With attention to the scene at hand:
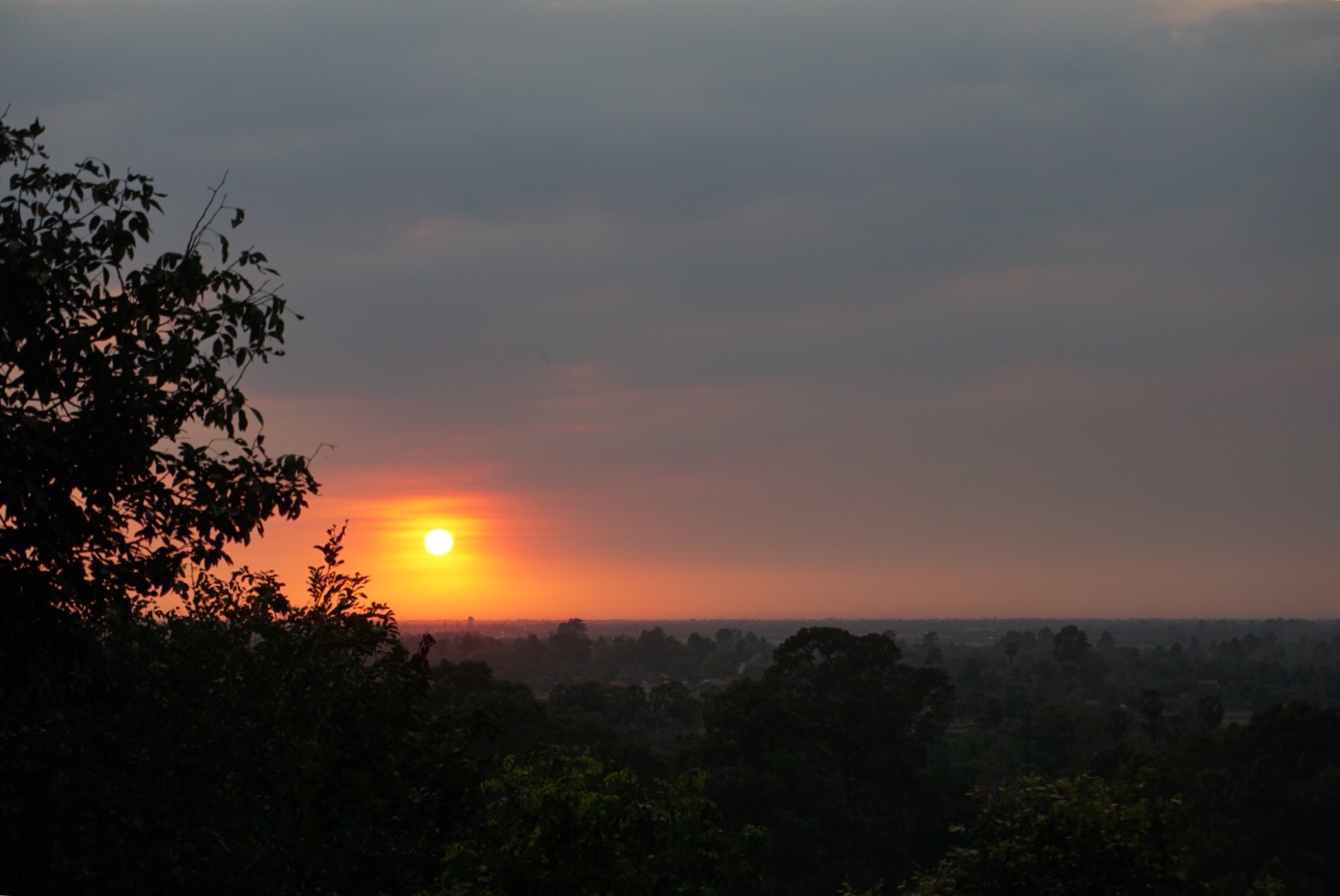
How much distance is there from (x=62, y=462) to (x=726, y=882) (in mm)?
10134

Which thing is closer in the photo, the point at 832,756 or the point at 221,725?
the point at 221,725

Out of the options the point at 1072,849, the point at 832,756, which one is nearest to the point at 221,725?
the point at 1072,849

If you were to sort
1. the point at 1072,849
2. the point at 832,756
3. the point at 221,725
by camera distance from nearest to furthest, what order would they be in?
the point at 221,725
the point at 1072,849
the point at 832,756

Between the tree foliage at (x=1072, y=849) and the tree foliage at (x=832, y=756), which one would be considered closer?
the tree foliage at (x=1072, y=849)

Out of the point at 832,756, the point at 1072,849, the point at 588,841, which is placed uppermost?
the point at 588,841

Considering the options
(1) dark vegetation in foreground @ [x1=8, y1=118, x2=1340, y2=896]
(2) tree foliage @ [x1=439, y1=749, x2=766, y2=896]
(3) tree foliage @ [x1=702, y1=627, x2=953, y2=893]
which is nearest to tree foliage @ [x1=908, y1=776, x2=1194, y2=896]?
(1) dark vegetation in foreground @ [x1=8, y1=118, x2=1340, y2=896]

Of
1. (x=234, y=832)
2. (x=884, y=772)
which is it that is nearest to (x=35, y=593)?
(x=234, y=832)

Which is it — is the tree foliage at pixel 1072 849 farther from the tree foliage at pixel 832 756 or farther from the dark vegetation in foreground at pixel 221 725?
the tree foliage at pixel 832 756

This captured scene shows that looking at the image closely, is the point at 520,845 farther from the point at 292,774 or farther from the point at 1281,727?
the point at 1281,727

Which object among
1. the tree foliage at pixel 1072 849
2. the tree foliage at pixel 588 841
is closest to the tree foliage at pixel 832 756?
the tree foliage at pixel 1072 849

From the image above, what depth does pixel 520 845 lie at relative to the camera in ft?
49.7

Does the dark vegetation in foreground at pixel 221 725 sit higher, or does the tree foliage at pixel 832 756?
the dark vegetation in foreground at pixel 221 725

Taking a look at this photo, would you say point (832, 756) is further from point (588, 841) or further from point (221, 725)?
point (221, 725)

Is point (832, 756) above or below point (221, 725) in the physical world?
below
